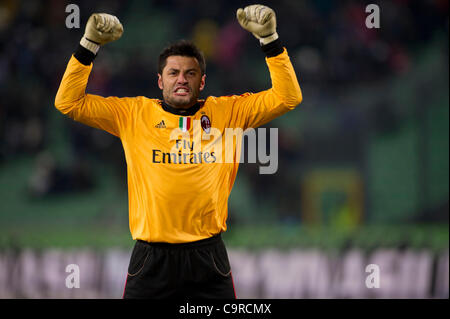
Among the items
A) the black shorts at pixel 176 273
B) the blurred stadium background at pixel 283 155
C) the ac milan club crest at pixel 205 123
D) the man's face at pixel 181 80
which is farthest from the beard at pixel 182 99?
the blurred stadium background at pixel 283 155

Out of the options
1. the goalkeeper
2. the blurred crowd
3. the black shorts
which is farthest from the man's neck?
the blurred crowd

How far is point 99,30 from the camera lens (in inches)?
141

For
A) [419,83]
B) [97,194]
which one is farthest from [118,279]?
[419,83]

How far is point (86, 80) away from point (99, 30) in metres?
0.33

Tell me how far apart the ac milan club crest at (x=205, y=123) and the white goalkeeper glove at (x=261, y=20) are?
61 centimetres

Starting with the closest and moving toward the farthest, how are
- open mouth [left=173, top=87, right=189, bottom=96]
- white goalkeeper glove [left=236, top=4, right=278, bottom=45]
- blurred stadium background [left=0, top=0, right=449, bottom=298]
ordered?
white goalkeeper glove [left=236, top=4, right=278, bottom=45] → open mouth [left=173, top=87, right=189, bottom=96] → blurred stadium background [left=0, top=0, right=449, bottom=298]

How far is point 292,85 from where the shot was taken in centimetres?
370

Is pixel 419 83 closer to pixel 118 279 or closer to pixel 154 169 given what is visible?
pixel 118 279

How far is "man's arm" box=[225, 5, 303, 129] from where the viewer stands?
359 cm

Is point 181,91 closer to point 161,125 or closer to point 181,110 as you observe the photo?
point 181,110

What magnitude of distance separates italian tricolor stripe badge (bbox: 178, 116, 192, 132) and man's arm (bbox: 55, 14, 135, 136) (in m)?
0.38

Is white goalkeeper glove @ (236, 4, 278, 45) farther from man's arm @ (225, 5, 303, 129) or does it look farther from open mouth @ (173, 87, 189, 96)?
open mouth @ (173, 87, 189, 96)

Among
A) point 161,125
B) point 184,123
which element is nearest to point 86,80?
point 161,125

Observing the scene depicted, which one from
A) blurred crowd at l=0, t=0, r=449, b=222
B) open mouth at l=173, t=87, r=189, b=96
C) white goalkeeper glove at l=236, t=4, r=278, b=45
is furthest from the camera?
blurred crowd at l=0, t=0, r=449, b=222
